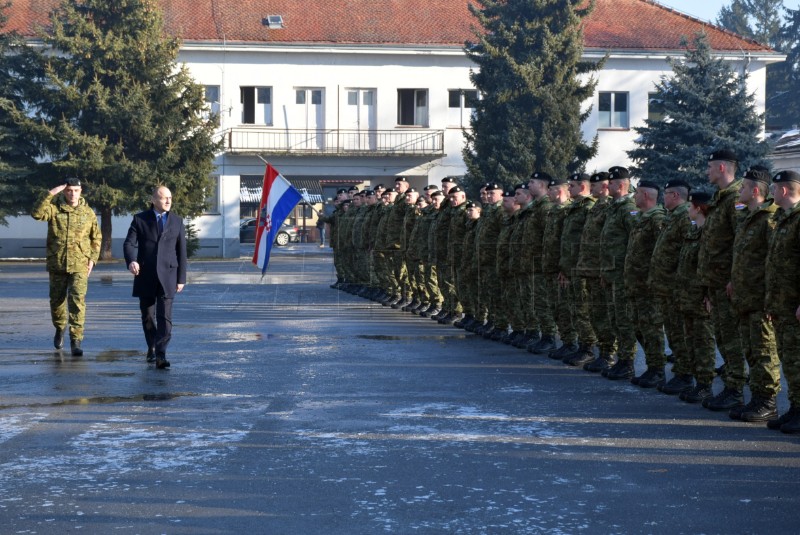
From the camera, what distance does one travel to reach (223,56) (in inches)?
1848

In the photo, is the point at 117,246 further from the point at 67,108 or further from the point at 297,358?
the point at 297,358

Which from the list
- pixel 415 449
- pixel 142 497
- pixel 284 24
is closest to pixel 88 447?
pixel 142 497

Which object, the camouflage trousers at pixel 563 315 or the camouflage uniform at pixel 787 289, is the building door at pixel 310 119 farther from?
the camouflage uniform at pixel 787 289

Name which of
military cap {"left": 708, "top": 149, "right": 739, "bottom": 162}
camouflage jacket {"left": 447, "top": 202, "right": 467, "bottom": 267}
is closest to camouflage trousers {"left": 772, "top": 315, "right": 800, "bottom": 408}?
military cap {"left": 708, "top": 149, "right": 739, "bottom": 162}

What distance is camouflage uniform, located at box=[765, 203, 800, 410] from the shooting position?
891 centimetres

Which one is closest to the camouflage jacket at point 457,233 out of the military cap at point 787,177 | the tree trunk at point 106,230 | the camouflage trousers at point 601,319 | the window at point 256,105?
the camouflage trousers at point 601,319

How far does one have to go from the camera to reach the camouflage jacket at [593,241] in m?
12.5

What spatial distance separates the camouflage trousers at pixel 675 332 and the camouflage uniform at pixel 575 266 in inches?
66.9

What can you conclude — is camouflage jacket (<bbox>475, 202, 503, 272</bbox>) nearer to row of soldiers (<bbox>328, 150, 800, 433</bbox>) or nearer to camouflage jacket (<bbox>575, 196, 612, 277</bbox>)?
row of soldiers (<bbox>328, 150, 800, 433</bbox>)

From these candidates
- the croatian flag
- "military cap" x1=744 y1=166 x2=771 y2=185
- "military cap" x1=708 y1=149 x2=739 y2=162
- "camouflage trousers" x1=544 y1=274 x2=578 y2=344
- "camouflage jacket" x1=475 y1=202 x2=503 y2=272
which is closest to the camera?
"military cap" x1=744 y1=166 x2=771 y2=185

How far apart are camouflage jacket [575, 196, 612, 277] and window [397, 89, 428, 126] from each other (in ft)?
118

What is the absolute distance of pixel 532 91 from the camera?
37969 mm

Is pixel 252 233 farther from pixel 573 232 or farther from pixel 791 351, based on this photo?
pixel 791 351

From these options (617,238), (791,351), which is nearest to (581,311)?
(617,238)
